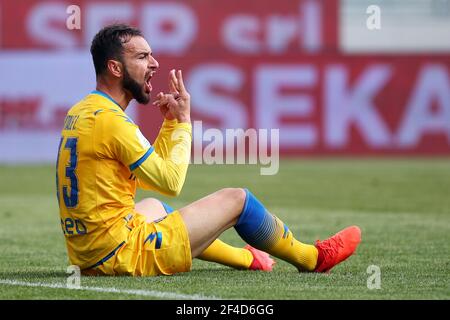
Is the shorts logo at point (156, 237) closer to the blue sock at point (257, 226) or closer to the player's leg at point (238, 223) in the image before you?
the player's leg at point (238, 223)

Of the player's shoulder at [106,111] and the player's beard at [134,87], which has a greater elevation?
the player's beard at [134,87]

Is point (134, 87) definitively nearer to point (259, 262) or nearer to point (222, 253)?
point (222, 253)

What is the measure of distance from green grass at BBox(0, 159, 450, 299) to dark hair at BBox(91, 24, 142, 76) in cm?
128

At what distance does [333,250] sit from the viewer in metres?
6.48

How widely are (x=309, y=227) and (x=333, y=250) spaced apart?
12.2ft

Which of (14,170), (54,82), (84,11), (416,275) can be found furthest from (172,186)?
(84,11)

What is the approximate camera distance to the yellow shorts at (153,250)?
19.9ft

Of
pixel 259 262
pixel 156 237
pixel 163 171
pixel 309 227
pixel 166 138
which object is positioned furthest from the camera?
pixel 309 227

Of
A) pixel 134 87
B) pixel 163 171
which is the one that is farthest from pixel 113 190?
pixel 134 87

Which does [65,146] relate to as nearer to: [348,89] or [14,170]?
[14,170]

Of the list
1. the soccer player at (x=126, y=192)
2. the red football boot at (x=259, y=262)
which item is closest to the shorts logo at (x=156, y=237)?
the soccer player at (x=126, y=192)

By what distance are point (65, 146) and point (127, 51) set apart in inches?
26.3

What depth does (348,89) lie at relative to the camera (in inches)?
851

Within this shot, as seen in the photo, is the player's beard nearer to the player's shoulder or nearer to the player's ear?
the player's ear
